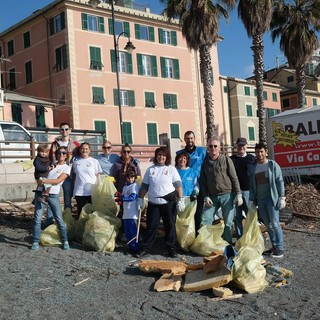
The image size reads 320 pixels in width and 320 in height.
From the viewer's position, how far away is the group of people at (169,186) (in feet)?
22.0

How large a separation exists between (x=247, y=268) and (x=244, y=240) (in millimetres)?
1341

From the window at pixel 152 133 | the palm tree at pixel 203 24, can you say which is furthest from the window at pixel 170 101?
the palm tree at pixel 203 24

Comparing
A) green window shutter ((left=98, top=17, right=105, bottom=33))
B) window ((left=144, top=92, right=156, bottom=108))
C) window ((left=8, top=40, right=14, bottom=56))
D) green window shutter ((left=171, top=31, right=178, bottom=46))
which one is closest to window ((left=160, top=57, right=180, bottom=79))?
green window shutter ((left=171, top=31, right=178, bottom=46))

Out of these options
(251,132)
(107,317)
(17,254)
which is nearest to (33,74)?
(251,132)

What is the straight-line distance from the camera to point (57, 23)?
34031 millimetres

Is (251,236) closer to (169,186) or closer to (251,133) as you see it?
(169,186)

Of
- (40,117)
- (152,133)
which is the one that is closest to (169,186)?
(40,117)

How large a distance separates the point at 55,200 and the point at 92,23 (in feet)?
96.9

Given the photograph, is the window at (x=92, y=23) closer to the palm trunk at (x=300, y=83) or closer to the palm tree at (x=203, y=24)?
the palm tree at (x=203, y=24)

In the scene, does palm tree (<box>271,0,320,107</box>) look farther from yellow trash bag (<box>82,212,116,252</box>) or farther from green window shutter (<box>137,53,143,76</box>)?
yellow trash bag (<box>82,212,116,252</box>)

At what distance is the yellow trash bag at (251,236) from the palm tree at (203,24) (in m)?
15.3

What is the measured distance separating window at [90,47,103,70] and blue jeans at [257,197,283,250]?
93.4 feet

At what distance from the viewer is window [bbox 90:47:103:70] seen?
3391cm

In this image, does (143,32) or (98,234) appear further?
(143,32)
